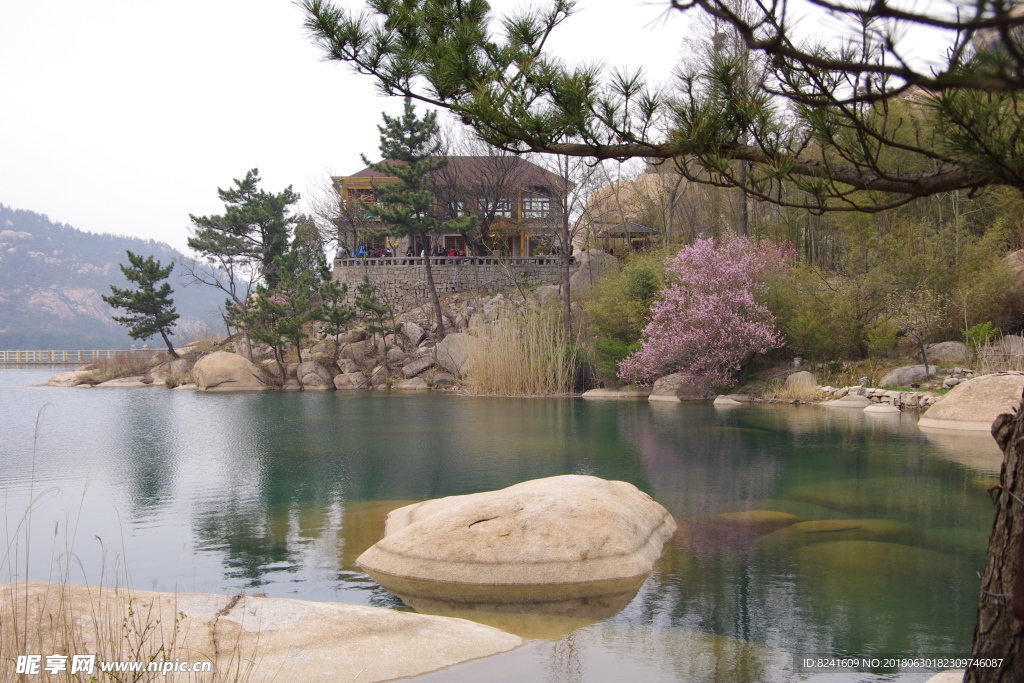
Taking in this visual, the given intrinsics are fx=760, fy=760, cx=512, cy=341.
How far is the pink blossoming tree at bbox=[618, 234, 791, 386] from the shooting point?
51.2 ft

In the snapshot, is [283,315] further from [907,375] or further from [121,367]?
[907,375]

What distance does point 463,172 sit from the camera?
27641 millimetres

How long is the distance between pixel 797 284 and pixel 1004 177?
15.0 metres

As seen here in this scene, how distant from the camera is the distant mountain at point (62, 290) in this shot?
75.0 metres

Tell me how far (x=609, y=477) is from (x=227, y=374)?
54.4ft

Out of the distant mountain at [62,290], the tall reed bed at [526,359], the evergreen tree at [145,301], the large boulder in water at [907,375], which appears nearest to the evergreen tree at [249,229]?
the evergreen tree at [145,301]

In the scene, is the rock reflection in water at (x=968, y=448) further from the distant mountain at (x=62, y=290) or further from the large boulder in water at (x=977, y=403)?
the distant mountain at (x=62, y=290)

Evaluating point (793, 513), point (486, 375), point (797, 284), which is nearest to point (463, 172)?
point (486, 375)

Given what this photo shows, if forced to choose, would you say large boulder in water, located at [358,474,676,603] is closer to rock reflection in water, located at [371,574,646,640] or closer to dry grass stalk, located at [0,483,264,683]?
rock reflection in water, located at [371,574,646,640]

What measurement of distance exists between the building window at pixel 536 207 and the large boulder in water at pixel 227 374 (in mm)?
10336

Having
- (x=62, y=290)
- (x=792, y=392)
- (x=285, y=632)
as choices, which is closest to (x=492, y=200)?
(x=792, y=392)

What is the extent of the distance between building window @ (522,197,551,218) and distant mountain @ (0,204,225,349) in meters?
48.0

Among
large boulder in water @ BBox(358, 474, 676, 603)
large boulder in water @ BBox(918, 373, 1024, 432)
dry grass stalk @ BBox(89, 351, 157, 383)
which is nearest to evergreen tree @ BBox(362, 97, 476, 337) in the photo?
dry grass stalk @ BBox(89, 351, 157, 383)

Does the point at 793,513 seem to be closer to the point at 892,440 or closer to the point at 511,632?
the point at 511,632
